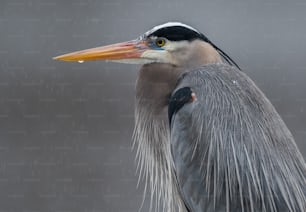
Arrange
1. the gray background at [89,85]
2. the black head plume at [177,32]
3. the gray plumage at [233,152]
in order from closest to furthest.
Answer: the gray plumage at [233,152], the black head plume at [177,32], the gray background at [89,85]

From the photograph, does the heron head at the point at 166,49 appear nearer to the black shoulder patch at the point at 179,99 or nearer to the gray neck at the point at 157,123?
the gray neck at the point at 157,123

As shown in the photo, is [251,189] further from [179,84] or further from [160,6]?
[160,6]

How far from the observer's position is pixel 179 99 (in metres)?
2.74

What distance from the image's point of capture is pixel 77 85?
560 cm

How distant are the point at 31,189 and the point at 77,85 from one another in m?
1.06

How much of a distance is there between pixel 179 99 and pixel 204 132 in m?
0.17

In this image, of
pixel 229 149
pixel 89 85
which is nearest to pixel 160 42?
pixel 229 149

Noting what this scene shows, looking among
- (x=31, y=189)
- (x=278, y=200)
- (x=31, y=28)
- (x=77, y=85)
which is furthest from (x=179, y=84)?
(x=31, y=28)

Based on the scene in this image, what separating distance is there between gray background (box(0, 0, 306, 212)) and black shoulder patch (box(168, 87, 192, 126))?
184 centimetres

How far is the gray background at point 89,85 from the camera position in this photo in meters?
4.87

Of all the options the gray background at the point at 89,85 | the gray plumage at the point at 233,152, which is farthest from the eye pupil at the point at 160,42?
the gray background at the point at 89,85

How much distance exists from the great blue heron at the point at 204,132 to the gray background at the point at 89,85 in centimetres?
170

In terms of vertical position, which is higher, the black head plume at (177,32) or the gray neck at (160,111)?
the black head plume at (177,32)

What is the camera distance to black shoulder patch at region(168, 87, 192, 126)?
271 centimetres
